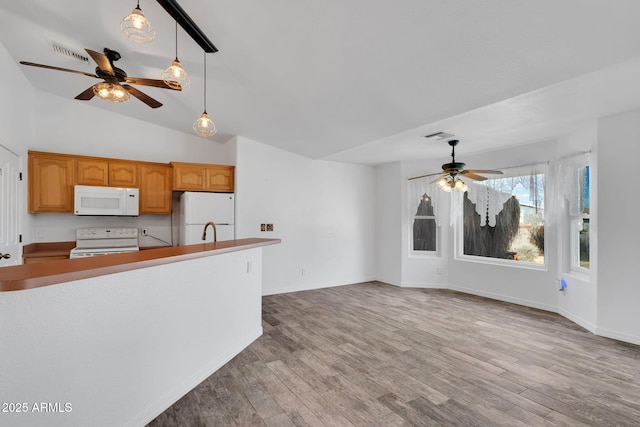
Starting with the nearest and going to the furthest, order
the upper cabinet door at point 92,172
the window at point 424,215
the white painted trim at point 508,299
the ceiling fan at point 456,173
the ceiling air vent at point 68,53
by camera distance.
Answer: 1. the ceiling air vent at point 68,53
2. the ceiling fan at point 456,173
3. the upper cabinet door at point 92,172
4. the white painted trim at point 508,299
5. the window at point 424,215

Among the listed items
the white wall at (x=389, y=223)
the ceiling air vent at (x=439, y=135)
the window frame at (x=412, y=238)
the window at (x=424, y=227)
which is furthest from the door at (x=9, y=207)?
the window at (x=424, y=227)

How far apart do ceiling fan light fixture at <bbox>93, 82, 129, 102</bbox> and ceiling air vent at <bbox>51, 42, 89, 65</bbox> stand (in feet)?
3.47

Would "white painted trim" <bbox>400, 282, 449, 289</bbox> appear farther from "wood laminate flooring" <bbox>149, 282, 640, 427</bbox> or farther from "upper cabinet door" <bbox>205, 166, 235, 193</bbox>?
"upper cabinet door" <bbox>205, 166, 235, 193</bbox>

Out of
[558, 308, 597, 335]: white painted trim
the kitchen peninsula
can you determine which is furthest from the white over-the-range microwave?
[558, 308, 597, 335]: white painted trim

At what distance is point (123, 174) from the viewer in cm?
455

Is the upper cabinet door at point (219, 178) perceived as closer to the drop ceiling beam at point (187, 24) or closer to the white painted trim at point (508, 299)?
the drop ceiling beam at point (187, 24)

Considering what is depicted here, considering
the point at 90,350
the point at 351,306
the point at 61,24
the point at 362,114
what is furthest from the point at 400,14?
the point at 351,306

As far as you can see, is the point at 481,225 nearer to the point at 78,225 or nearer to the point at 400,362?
the point at 400,362

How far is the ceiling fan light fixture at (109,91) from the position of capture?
8.52 ft

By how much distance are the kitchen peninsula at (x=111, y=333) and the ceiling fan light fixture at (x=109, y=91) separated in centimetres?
153

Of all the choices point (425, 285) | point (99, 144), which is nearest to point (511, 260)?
point (425, 285)

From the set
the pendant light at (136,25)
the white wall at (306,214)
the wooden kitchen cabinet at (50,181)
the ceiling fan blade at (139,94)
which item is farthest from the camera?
the white wall at (306,214)

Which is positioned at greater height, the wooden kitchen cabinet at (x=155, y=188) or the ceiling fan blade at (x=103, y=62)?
the ceiling fan blade at (x=103, y=62)

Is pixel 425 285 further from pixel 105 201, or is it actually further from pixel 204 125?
pixel 105 201
